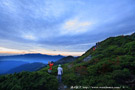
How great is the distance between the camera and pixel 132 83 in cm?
583

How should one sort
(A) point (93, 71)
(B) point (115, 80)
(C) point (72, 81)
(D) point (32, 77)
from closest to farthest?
(B) point (115, 80)
(D) point (32, 77)
(C) point (72, 81)
(A) point (93, 71)

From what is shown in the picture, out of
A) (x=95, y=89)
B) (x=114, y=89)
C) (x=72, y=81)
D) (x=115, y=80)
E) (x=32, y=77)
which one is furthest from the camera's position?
(x=72, y=81)

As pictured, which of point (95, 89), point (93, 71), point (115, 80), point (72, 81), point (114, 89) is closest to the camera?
point (114, 89)

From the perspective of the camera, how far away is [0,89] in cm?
555

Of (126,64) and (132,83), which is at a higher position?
(126,64)

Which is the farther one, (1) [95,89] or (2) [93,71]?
(2) [93,71]

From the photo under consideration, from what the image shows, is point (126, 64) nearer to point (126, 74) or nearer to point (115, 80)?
point (126, 74)

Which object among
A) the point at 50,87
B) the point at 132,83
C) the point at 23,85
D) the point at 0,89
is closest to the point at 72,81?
the point at 50,87

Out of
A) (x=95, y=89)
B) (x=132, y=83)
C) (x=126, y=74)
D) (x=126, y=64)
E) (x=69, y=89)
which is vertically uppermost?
(x=126, y=64)

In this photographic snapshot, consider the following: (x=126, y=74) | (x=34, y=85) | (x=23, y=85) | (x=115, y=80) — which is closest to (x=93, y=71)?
(x=115, y=80)

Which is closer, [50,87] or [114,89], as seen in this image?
[114,89]

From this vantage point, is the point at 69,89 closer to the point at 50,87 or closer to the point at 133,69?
the point at 50,87

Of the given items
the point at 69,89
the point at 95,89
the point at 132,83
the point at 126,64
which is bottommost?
the point at 69,89

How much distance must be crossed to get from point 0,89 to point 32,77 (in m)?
2.39
